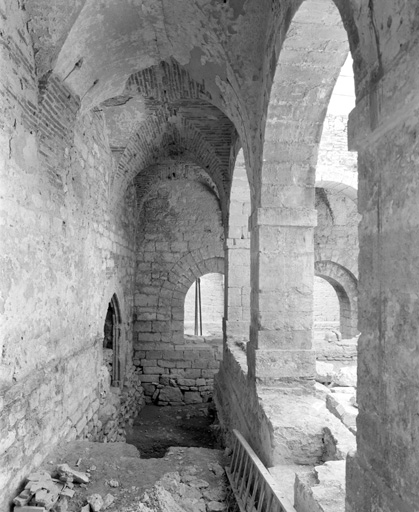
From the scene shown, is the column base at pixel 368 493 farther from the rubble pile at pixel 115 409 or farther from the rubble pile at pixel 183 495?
the rubble pile at pixel 115 409

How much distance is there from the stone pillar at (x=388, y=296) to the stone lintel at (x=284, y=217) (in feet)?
8.16

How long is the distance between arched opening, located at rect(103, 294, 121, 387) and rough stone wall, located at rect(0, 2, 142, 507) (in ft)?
6.07

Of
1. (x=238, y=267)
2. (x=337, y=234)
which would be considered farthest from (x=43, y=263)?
(x=337, y=234)

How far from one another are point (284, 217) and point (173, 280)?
19.5 ft

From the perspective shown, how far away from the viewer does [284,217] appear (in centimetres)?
415

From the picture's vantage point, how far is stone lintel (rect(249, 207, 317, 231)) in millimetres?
4141

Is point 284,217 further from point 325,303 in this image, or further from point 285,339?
point 325,303

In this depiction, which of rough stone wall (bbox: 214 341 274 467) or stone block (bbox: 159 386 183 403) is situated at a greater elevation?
rough stone wall (bbox: 214 341 274 467)

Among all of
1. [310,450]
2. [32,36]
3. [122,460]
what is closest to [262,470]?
[310,450]

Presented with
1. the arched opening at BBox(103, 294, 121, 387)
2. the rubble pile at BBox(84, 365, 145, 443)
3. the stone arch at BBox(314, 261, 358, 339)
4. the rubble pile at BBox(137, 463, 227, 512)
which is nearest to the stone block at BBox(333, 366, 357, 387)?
the rubble pile at BBox(137, 463, 227, 512)

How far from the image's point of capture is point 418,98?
123 cm

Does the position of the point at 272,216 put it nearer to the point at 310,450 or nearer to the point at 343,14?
the point at 310,450

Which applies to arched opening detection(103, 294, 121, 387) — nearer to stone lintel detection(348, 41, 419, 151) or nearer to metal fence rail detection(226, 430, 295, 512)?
metal fence rail detection(226, 430, 295, 512)

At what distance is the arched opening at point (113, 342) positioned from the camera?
7786mm
